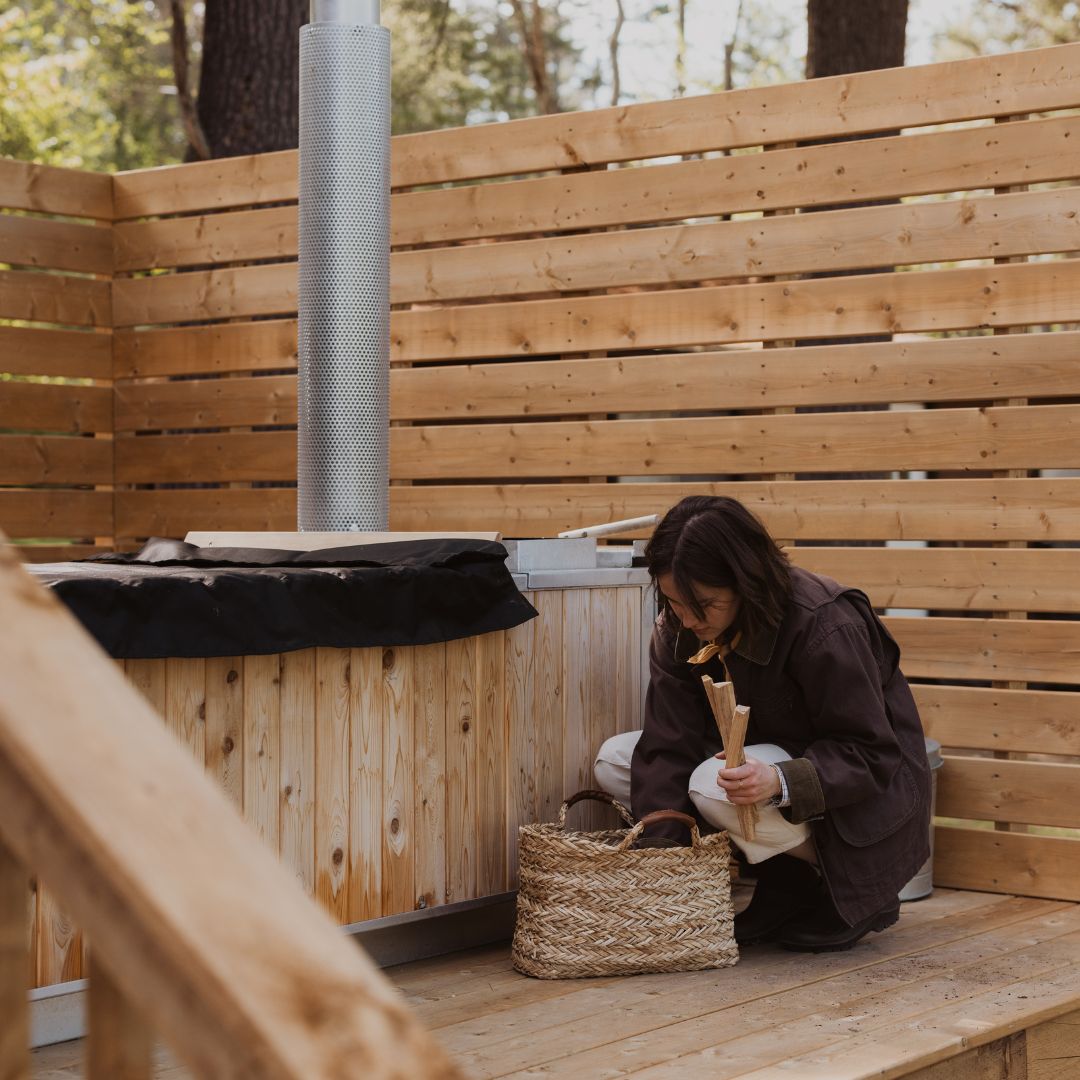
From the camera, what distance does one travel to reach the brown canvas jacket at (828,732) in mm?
3416

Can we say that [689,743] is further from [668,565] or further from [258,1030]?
[258,1030]

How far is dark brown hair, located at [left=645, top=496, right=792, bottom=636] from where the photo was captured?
3.32m

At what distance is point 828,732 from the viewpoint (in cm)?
347

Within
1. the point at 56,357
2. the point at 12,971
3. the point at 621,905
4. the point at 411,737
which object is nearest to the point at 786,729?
the point at 621,905

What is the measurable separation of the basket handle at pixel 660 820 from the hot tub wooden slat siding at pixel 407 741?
1.25 ft

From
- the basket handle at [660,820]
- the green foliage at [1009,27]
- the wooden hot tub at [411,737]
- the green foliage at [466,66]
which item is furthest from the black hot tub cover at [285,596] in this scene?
the green foliage at [466,66]

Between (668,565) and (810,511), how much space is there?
118 centimetres

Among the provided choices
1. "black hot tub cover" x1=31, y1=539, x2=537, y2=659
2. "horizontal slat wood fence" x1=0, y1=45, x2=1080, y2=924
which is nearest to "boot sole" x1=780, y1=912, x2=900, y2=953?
"horizontal slat wood fence" x1=0, y1=45, x2=1080, y2=924

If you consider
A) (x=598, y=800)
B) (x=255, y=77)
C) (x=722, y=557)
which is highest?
(x=255, y=77)

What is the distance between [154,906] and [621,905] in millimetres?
2441

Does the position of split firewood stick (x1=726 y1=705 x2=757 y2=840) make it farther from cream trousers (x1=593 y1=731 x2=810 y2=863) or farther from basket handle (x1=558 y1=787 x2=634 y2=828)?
basket handle (x1=558 y1=787 x2=634 y2=828)

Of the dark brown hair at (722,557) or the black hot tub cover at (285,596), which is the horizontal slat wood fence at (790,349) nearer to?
the dark brown hair at (722,557)

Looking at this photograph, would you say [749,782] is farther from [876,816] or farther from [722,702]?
[876,816]

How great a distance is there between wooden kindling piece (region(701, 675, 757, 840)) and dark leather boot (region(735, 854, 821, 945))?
414 millimetres
